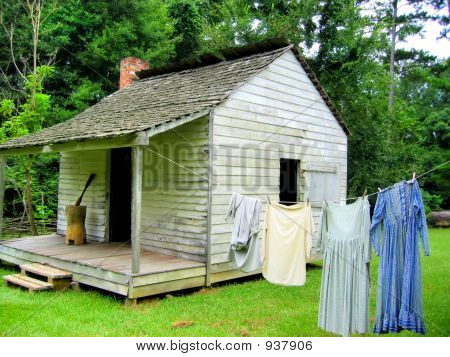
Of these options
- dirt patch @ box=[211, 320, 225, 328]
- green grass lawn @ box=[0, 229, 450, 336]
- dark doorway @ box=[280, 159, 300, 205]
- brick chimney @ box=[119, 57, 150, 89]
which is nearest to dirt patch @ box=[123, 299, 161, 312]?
green grass lawn @ box=[0, 229, 450, 336]

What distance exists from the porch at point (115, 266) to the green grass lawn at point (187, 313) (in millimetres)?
241

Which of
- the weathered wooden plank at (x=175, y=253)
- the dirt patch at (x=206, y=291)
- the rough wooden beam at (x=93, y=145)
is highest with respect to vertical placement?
the rough wooden beam at (x=93, y=145)

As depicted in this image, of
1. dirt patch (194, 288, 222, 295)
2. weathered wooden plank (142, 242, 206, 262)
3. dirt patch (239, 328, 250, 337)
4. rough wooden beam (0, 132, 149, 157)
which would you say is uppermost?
rough wooden beam (0, 132, 149, 157)

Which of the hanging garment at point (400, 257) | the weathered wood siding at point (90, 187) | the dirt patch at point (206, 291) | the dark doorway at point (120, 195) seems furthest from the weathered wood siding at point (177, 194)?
the hanging garment at point (400, 257)

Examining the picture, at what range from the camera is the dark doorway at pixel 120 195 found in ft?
34.5

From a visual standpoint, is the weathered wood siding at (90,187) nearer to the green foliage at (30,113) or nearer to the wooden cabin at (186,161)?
the wooden cabin at (186,161)

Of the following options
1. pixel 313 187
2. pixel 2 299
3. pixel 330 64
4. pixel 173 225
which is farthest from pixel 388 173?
pixel 2 299

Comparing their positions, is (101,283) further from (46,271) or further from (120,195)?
(120,195)

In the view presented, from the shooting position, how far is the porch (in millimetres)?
7043

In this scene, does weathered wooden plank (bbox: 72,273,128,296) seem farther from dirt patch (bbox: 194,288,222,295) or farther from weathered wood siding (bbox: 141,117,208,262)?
weathered wood siding (bbox: 141,117,208,262)

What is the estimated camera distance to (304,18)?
1841 cm

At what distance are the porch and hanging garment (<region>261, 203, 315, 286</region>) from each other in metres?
1.77

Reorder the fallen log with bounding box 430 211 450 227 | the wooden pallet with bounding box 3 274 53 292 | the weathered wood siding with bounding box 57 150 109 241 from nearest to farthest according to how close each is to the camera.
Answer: the wooden pallet with bounding box 3 274 53 292 < the weathered wood siding with bounding box 57 150 109 241 < the fallen log with bounding box 430 211 450 227

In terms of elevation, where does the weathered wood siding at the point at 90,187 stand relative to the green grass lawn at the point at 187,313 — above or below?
above
